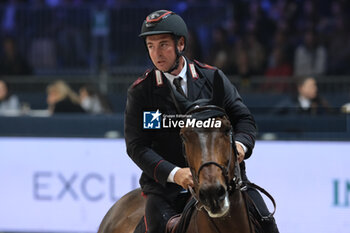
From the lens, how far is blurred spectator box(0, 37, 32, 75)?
1301cm

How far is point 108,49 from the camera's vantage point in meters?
12.7

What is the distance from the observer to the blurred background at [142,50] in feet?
36.2

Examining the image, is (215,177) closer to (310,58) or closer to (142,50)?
(310,58)

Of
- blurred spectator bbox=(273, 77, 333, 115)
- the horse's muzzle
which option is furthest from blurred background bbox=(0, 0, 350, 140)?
the horse's muzzle

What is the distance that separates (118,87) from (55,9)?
99.7 inches

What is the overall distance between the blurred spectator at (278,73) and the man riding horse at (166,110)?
7.05m

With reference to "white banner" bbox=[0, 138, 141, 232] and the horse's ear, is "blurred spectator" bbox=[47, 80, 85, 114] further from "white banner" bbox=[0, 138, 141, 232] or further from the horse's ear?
the horse's ear

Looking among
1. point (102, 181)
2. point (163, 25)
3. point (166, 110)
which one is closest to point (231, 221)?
point (166, 110)

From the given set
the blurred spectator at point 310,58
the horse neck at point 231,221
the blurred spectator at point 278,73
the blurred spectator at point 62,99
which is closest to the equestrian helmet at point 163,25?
the horse neck at point 231,221

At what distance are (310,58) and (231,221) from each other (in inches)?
342

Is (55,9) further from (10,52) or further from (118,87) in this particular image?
(118,87)

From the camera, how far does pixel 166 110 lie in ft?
13.3

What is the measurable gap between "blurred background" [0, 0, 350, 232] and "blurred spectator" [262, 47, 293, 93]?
0.02 metres

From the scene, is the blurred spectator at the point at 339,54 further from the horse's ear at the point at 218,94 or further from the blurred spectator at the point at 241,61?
the horse's ear at the point at 218,94
